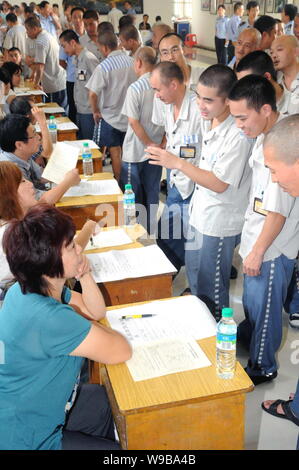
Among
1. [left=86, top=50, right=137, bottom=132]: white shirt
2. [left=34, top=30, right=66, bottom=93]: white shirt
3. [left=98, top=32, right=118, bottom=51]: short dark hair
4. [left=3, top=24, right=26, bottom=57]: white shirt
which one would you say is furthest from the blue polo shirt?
[left=3, top=24, right=26, bottom=57]: white shirt

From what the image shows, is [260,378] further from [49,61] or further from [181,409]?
[49,61]

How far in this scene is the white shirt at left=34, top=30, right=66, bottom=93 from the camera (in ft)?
20.9

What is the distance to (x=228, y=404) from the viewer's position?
1.53m

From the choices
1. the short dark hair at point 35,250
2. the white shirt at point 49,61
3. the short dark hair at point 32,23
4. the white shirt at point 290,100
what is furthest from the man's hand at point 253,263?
the short dark hair at point 32,23

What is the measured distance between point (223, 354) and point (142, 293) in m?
0.76

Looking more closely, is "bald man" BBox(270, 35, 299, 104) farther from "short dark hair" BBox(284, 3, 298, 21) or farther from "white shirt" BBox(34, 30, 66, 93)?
"short dark hair" BBox(284, 3, 298, 21)

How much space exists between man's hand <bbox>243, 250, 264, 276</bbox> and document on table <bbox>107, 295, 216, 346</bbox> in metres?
0.39

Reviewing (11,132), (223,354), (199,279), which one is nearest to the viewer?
(223,354)

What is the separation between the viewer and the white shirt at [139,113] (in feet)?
12.2

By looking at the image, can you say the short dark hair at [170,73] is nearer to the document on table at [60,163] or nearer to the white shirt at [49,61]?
the document on table at [60,163]

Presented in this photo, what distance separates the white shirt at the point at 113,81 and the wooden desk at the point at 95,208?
192cm

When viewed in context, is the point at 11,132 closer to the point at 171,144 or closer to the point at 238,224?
the point at 171,144

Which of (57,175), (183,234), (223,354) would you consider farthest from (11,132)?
(223,354)

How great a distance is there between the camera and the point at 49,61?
6.47 m
